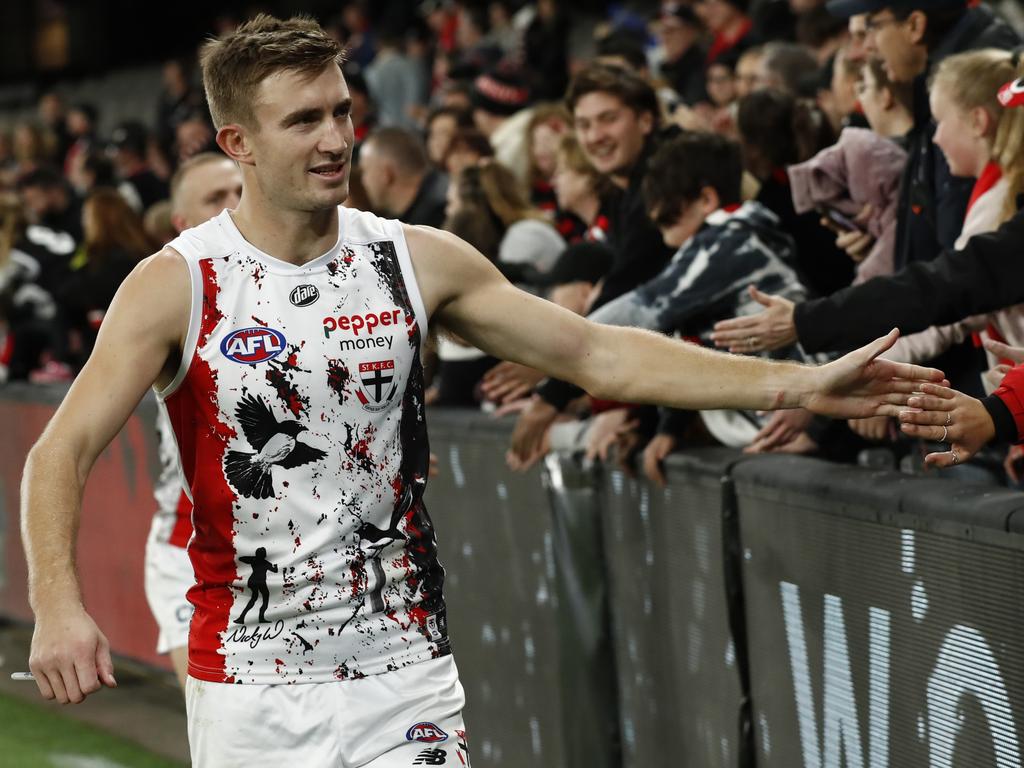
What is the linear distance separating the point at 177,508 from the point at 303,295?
2457 mm

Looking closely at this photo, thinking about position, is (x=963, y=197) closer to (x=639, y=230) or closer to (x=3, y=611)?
(x=639, y=230)

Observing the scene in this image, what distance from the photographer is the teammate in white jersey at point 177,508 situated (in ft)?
18.9

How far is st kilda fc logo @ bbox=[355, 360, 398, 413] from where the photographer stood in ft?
11.5

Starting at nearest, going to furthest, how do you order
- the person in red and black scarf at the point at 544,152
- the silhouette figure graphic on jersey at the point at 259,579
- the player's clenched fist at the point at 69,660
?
1. the player's clenched fist at the point at 69,660
2. the silhouette figure graphic on jersey at the point at 259,579
3. the person in red and black scarf at the point at 544,152

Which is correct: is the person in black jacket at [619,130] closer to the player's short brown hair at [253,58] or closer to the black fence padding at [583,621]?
the black fence padding at [583,621]

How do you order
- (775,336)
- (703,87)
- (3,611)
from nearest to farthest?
(775,336), (703,87), (3,611)

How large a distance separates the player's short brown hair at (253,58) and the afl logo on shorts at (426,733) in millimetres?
1312

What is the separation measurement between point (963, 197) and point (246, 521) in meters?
2.44

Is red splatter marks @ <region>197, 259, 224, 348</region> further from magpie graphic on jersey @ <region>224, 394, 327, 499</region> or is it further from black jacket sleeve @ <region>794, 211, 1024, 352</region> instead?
Answer: black jacket sleeve @ <region>794, 211, 1024, 352</region>

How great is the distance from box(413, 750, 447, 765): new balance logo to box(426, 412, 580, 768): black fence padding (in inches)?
87.4

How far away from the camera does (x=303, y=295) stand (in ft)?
11.4

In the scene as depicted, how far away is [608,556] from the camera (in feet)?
18.4

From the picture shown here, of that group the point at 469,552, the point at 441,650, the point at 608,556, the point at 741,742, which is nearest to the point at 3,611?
the point at 469,552

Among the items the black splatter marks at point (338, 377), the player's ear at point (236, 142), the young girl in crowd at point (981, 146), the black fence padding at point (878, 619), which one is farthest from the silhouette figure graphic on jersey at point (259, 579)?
the young girl in crowd at point (981, 146)
